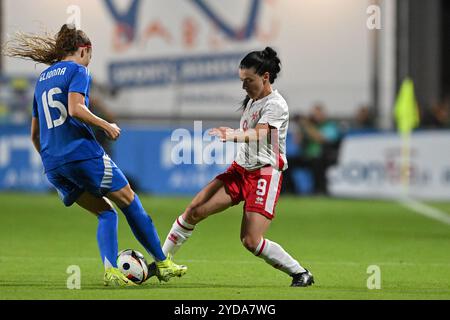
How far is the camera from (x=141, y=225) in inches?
343

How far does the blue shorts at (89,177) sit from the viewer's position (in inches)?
329

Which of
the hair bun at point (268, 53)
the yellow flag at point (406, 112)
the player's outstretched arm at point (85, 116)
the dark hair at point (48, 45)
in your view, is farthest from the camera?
the yellow flag at point (406, 112)

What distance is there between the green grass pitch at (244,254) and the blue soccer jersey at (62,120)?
1.06 meters

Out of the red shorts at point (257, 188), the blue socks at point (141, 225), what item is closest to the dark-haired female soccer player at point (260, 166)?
the red shorts at point (257, 188)

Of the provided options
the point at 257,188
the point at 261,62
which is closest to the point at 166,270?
the point at 257,188

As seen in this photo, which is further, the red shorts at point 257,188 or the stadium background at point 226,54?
the stadium background at point 226,54

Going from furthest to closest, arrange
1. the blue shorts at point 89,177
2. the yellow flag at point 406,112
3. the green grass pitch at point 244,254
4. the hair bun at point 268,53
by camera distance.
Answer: the yellow flag at point 406,112
the hair bun at point 268,53
the blue shorts at point 89,177
the green grass pitch at point 244,254

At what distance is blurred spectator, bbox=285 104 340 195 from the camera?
2170 cm

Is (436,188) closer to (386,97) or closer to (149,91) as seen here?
(386,97)

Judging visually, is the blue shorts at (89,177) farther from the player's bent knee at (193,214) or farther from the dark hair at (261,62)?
the dark hair at (261,62)

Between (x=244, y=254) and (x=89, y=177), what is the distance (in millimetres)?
3579

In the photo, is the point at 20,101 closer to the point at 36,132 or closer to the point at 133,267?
the point at 36,132

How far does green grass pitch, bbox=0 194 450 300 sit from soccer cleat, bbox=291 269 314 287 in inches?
5.6
